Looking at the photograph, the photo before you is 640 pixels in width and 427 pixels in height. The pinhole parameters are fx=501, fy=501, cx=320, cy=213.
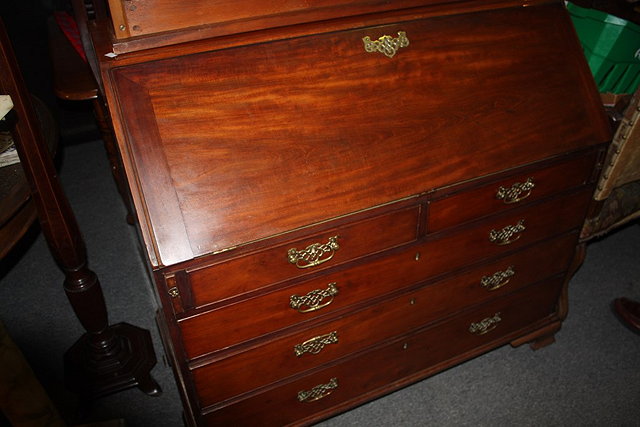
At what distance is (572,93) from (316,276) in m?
1.02

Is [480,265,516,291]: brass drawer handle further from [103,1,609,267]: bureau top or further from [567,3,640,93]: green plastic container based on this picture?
[567,3,640,93]: green plastic container

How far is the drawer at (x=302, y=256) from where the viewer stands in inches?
49.6

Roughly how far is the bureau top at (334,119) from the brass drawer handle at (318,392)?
2.32 feet

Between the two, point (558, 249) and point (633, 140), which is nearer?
point (633, 140)

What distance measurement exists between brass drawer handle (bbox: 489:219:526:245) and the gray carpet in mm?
729

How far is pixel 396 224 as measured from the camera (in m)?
1.42

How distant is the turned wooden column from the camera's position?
1154 mm

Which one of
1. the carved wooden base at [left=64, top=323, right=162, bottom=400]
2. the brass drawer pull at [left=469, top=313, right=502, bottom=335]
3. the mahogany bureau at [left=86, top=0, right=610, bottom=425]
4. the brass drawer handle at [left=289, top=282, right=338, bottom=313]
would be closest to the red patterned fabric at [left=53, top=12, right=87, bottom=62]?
the mahogany bureau at [left=86, top=0, right=610, bottom=425]

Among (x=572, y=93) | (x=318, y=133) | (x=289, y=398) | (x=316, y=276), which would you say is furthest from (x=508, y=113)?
(x=289, y=398)

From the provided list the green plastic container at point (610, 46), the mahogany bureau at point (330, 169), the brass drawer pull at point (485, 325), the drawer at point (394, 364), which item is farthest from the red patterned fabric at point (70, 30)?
the green plastic container at point (610, 46)

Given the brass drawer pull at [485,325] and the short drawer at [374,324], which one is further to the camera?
the brass drawer pull at [485,325]

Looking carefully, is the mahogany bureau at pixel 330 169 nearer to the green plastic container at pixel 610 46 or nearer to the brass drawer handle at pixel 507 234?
the brass drawer handle at pixel 507 234

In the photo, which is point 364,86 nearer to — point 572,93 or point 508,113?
point 508,113

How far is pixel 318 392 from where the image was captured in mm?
1719
